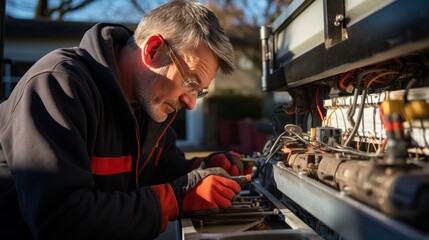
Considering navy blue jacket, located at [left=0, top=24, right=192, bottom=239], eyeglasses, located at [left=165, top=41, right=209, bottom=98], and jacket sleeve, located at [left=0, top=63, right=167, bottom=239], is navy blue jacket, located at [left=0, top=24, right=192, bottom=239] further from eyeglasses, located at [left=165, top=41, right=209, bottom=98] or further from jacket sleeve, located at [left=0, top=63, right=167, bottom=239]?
eyeglasses, located at [left=165, top=41, right=209, bottom=98]

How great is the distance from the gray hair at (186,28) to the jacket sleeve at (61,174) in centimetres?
46

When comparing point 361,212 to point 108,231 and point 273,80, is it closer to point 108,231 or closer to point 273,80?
point 108,231

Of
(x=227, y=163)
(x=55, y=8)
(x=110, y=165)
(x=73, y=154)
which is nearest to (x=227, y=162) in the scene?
(x=227, y=163)

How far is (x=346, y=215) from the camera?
88 centimetres

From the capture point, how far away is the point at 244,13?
504 inches

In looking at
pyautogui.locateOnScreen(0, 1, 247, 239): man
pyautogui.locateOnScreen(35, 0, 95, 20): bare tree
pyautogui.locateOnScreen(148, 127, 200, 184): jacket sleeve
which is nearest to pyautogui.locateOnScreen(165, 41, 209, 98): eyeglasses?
pyautogui.locateOnScreen(0, 1, 247, 239): man

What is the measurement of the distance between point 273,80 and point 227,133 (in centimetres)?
793

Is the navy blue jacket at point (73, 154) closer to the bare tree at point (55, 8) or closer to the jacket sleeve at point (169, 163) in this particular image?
the jacket sleeve at point (169, 163)

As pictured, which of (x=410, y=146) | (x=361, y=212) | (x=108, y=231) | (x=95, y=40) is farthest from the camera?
(x=95, y=40)

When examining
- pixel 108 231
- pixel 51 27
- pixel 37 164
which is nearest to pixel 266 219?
pixel 108 231

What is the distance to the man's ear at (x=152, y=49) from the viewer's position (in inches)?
64.0

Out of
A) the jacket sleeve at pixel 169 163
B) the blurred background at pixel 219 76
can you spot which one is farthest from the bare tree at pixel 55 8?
the jacket sleeve at pixel 169 163

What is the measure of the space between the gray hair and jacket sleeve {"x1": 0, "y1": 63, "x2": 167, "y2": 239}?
0.46m

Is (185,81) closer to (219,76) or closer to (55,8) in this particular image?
(219,76)
